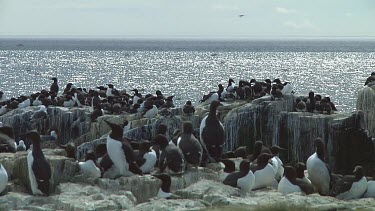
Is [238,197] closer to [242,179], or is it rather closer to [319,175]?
[242,179]

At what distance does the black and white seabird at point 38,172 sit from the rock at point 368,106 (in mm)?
14585

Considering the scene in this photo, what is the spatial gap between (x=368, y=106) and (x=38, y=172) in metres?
15.0

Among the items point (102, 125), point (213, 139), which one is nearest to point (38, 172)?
point (213, 139)

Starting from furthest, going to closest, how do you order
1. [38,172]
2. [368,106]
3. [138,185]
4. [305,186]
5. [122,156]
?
[368,106]
[305,186]
[122,156]
[138,185]
[38,172]

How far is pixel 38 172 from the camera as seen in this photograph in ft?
41.4

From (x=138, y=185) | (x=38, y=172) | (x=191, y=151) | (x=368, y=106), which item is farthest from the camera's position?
(x=368, y=106)

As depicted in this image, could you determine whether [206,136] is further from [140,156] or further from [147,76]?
[147,76]

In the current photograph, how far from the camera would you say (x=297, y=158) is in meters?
23.4

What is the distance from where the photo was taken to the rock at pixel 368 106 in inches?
957

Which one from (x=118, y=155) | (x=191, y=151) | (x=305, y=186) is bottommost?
(x=305, y=186)

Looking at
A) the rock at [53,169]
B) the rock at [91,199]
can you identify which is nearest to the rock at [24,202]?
the rock at [91,199]

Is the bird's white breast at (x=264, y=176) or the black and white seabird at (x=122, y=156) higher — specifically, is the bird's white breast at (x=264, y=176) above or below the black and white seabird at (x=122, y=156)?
below

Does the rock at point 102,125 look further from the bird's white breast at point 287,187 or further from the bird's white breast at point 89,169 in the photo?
the bird's white breast at point 287,187

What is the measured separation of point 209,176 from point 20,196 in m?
4.11
